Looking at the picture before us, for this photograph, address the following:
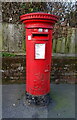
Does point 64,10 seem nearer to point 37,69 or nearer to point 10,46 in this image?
point 10,46

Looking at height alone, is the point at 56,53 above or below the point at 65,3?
below

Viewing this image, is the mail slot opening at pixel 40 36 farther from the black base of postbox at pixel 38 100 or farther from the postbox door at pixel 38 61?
the black base of postbox at pixel 38 100

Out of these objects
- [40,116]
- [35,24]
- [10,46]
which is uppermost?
[35,24]

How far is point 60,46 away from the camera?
3945 mm

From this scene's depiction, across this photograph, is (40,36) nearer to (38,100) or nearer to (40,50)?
(40,50)

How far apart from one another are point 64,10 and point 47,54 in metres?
2.15

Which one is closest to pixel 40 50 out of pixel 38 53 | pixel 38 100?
pixel 38 53

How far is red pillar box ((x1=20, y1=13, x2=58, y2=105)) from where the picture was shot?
221 cm

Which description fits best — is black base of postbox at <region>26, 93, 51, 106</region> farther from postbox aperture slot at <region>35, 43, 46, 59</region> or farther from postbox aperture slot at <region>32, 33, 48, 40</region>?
postbox aperture slot at <region>32, 33, 48, 40</region>

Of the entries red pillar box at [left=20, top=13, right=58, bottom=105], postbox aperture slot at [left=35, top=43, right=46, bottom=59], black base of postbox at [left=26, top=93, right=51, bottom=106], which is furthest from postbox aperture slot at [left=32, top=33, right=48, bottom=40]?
black base of postbox at [left=26, top=93, right=51, bottom=106]

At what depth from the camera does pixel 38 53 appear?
92.0 inches

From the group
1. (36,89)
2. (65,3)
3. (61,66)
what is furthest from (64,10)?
(36,89)

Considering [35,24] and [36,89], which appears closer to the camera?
[35,24]

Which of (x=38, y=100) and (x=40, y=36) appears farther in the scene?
(x=38, y=100)
